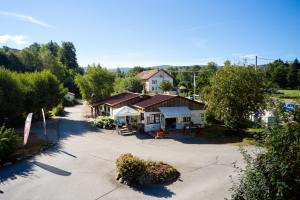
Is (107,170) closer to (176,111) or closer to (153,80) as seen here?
(176,111)

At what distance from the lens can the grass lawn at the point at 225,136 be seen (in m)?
25.4

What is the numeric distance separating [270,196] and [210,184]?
7230 mm

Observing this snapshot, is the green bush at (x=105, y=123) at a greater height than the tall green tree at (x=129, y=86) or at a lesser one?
lesser

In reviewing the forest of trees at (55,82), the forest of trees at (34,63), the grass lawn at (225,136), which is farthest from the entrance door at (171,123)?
the forest of trees at (34,63)

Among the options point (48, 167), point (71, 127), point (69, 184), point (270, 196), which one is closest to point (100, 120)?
point (71, 127)

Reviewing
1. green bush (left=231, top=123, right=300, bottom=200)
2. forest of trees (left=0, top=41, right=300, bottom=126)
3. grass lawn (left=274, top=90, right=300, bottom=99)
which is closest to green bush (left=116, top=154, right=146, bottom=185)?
green bush (left=231, top=123, right=300, bottom=200)

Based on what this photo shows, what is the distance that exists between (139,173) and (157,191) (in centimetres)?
151

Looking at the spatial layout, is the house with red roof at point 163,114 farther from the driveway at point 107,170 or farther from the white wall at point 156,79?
the white wall at point 156,79

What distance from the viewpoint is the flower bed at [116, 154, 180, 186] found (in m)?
15.0

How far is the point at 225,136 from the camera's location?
2786 cm

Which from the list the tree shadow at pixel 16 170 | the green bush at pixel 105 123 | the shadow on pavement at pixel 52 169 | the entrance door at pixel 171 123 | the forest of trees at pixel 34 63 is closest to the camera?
the tree shadow at pixel 16 170

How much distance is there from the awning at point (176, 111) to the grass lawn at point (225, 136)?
113 inches

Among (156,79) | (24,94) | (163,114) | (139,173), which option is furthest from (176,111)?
(156,79)

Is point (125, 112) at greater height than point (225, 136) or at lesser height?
greater
